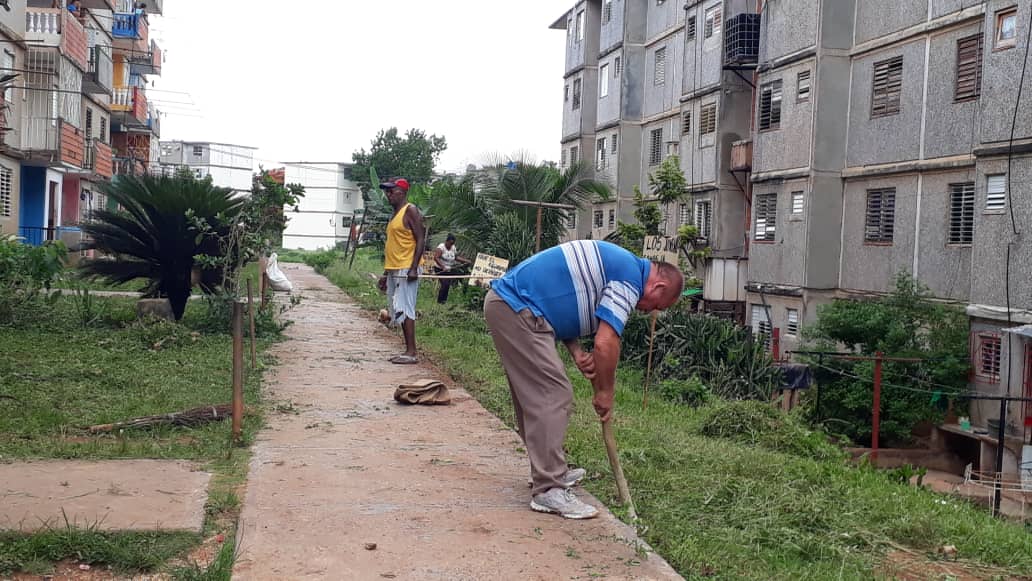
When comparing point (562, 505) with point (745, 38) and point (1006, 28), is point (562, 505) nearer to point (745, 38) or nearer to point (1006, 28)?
point (1006, 28)

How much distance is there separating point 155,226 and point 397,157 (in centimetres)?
6334

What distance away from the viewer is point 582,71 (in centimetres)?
4594

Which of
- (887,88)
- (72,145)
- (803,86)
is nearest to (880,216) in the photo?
(887,88)

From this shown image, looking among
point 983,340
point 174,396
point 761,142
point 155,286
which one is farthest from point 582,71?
point 174,396

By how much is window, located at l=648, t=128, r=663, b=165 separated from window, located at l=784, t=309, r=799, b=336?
40.0 feet

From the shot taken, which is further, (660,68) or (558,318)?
(660,68)

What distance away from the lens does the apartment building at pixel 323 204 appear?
84312 mm

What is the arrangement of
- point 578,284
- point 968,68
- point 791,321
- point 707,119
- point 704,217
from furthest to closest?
1. point 704,217
2. point 707,119
3. point 791,321
4. point 968,68
5. point 578,284

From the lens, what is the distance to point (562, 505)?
17.5ft

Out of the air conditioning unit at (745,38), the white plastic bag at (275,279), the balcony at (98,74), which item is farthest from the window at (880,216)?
the balcony at (98,74)

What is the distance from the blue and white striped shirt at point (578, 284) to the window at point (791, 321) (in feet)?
69.0

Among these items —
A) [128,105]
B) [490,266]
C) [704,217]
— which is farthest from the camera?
[128,105]

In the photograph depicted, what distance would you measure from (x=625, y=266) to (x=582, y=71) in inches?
1636

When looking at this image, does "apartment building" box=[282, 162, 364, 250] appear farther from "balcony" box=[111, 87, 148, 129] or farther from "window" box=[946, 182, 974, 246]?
"window" box=[946, 182, 974, 246]
